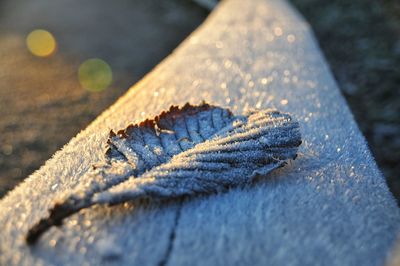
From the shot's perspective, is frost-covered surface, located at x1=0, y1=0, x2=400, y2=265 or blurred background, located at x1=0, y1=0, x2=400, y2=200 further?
blurred background, located at x1=0, y1=0, x2=400, y2=200

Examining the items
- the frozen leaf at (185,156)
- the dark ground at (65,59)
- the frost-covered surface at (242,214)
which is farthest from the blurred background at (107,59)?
the frozen leaf at (185,156)

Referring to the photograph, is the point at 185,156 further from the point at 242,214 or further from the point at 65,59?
the point at 65,59

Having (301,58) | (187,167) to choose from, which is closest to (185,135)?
(187,167)

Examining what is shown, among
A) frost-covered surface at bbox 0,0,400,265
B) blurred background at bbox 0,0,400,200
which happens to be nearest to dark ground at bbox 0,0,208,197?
blurred background at bbox 0,0,400,200

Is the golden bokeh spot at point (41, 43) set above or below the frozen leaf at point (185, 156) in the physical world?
above

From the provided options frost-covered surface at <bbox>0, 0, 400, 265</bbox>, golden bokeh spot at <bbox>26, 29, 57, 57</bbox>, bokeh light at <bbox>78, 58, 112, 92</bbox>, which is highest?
golden bokeh spot at <bbox>26, 29, 57, 57</bbox>

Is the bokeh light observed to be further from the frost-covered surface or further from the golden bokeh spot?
the frost-covered surface

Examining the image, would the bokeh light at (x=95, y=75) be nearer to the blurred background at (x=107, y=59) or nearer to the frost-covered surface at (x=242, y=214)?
the blurred background at (x=107, y=59)
